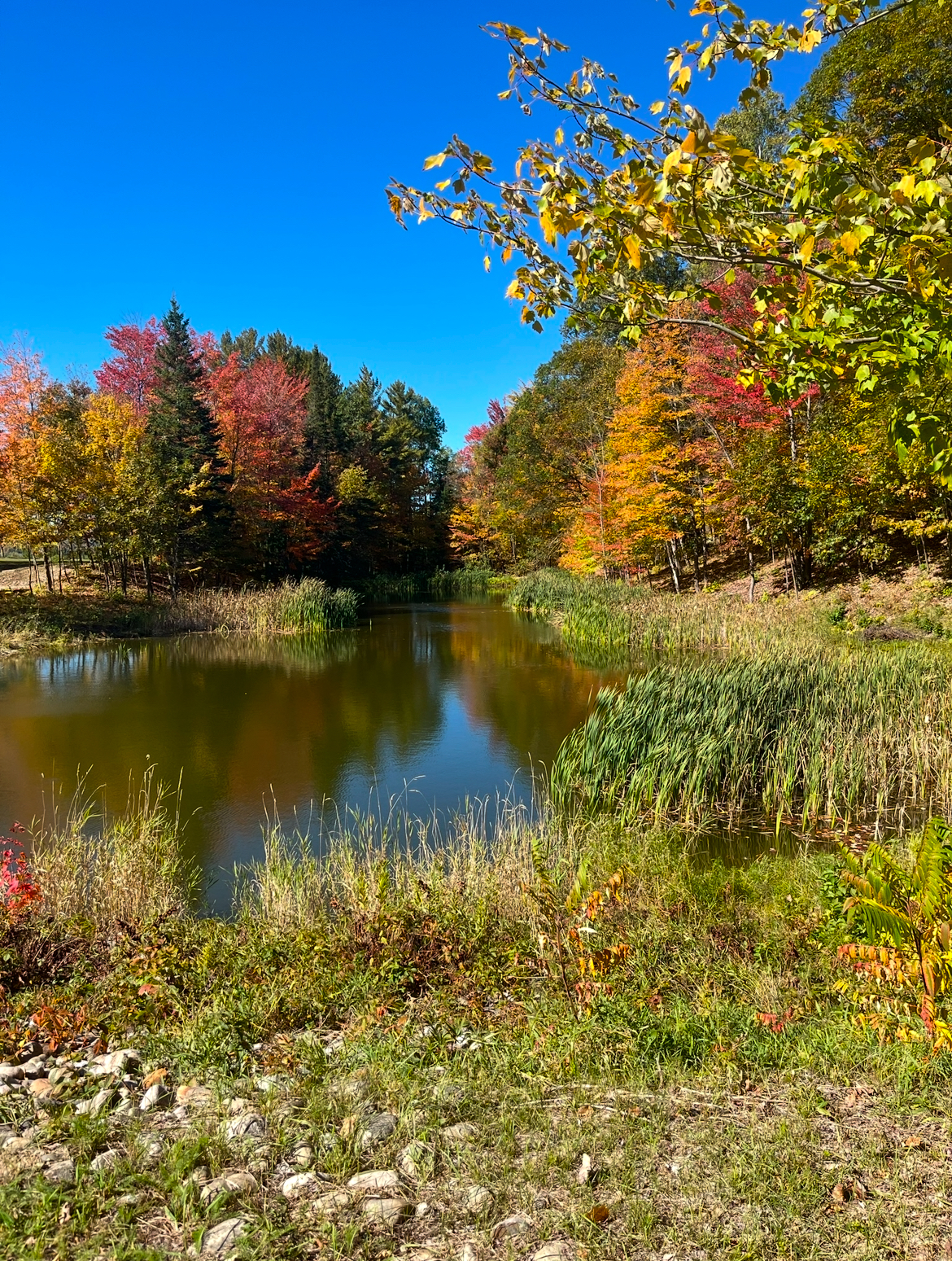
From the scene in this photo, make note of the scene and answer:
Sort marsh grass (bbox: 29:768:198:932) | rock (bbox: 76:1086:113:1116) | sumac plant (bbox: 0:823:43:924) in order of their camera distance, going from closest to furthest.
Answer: rock (bbox: 76:1086:113:1116) < sumac plant (bbox: 0:823:43:924) < marsh grass (bbox: 29:768:198:932)

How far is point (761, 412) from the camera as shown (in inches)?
803

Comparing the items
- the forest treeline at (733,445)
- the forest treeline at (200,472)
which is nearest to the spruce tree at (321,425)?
the forest treeline at (200,472)

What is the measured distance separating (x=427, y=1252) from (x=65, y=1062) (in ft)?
6.59

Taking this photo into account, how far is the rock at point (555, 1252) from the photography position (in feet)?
6.96

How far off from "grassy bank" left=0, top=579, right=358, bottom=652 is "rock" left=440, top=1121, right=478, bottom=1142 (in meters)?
21.7

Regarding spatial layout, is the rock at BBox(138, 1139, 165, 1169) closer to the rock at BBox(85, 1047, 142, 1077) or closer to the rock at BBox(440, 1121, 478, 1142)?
the rock at BBox(85, 1047, 142, 1077)

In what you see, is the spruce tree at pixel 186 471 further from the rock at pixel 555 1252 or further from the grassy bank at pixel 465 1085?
the rock at pixel 555 1252

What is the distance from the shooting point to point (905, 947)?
344cm

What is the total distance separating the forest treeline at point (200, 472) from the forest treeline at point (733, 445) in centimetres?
940

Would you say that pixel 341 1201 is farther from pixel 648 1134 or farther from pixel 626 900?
pixel 626 900

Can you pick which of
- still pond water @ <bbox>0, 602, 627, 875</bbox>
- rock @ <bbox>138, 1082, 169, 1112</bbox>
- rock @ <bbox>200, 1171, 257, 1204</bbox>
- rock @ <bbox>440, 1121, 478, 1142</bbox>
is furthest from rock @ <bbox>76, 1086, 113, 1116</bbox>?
still pond water @ <bbox>0, 602, 627, 875</bbox>

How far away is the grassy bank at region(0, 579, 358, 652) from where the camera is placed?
22234mm

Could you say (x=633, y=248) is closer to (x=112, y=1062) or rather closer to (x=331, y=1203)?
(x=331, y=1203)

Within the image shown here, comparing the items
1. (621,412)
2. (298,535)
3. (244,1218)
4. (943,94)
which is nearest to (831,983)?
(244,1218)
